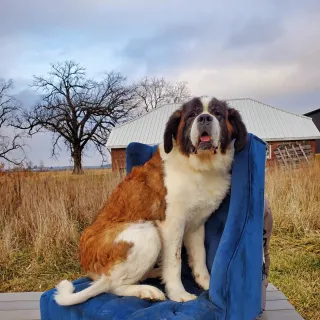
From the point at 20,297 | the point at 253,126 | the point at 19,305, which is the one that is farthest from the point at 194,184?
the point at 253,126

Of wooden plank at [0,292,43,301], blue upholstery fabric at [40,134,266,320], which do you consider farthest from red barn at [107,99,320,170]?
blue upholstery fabric at [40,134,266,320]

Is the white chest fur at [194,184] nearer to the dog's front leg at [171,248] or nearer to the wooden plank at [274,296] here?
the dog's front leg at [171,248]

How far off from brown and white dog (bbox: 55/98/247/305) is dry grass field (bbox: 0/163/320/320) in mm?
1771

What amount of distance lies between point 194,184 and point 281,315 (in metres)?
1.16

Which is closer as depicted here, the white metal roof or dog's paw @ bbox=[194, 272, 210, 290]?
dog's paw @ bbox=[194, 272, 210, 290]

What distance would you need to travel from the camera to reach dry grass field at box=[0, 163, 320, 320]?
4113mm

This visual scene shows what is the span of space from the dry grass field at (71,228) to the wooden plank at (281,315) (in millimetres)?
767

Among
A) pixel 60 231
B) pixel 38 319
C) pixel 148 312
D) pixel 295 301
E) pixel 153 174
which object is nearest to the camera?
pixel 148 312

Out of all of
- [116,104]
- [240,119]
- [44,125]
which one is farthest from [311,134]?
[240,119]

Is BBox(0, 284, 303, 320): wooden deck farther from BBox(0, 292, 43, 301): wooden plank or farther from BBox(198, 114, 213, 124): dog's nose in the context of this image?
BBox(198, 114, 213, 124): dog's nose

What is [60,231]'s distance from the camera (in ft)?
15.8

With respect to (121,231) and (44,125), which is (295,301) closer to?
(121,231)

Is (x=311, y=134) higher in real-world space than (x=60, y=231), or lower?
higher

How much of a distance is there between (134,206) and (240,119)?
77 cm
